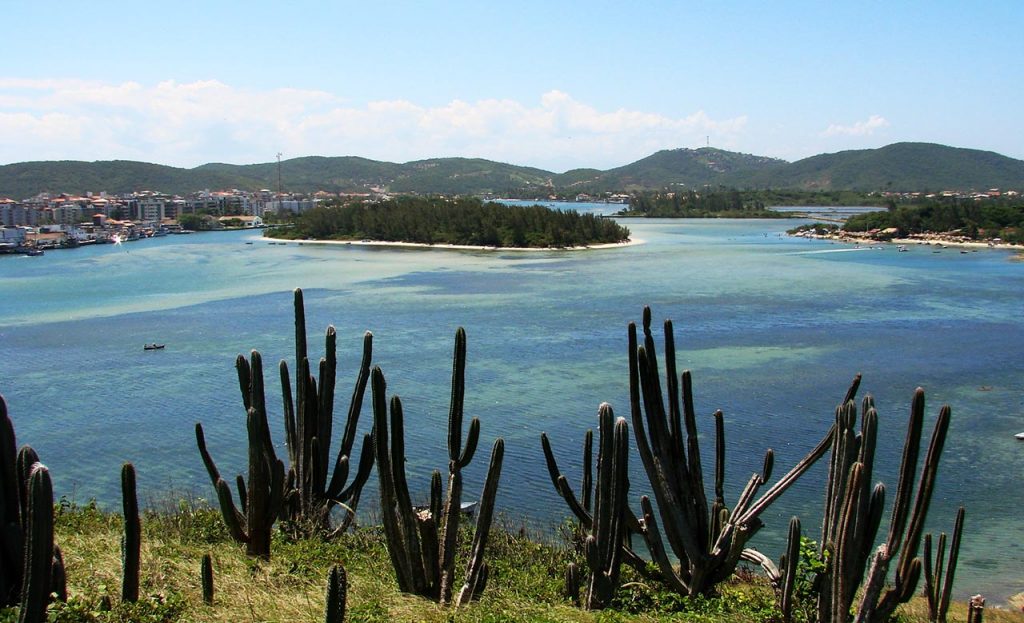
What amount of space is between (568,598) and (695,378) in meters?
18.7

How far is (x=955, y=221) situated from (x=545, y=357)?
3051 inches

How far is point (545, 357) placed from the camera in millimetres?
31422

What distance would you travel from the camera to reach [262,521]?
9820mm

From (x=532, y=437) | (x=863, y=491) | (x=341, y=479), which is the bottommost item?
(x=532, y=437)

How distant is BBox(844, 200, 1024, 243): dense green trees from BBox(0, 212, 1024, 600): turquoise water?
22036 millimetres

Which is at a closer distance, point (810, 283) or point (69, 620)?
point (69, 620)

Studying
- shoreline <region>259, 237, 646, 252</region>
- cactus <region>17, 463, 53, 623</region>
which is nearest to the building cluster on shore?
shoreline <region>259, 237, 646, 252</region>

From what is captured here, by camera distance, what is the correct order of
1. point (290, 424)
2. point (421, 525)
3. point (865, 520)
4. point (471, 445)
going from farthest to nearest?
point (290, 424) < point (471, 445) < point (421, 525) < point (865, 520)

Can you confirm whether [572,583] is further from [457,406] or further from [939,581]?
[939,581]

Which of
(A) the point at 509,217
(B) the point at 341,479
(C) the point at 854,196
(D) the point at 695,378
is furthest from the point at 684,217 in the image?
(B) the point at 341,479

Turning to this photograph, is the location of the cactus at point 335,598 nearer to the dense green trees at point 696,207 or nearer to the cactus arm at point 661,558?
the cactus arm at point 661,558

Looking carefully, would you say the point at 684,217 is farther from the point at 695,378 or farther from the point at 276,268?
the point at 695,378

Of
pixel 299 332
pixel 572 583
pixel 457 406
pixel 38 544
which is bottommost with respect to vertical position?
pixel 572 583

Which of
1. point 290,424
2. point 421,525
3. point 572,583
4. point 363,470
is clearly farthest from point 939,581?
point 290,424
